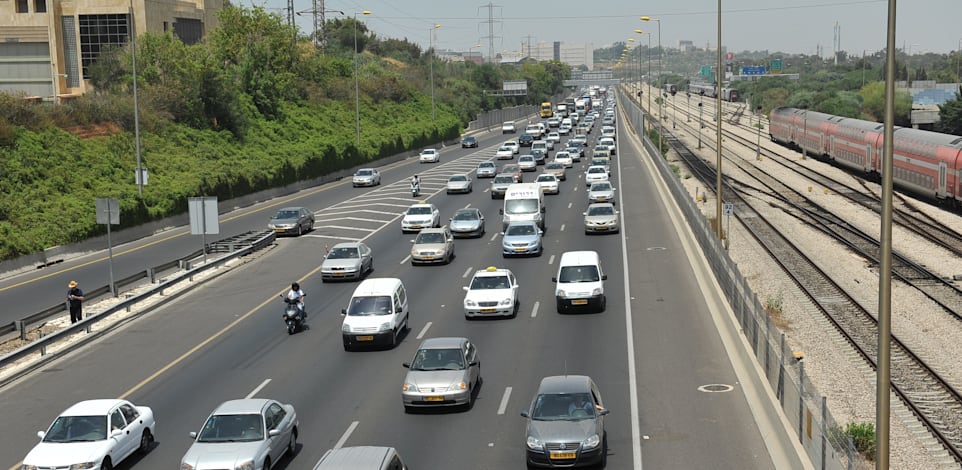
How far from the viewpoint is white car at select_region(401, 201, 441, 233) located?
5031 cm

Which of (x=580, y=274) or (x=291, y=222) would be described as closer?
(x=580, y=274)

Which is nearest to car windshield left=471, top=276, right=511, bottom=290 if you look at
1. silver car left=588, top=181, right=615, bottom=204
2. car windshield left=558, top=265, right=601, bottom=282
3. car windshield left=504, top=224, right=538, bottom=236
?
car windshield left=558, top=265, right=601, bottom=282

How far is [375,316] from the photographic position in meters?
29.1

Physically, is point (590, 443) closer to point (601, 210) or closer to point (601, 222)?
point (601, 222)

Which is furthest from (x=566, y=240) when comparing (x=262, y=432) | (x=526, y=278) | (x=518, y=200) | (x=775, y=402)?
(x=262, y=432)

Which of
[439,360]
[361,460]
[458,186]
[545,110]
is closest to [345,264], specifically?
[439,360]

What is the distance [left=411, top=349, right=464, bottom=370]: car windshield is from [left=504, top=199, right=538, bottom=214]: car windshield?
24.9m

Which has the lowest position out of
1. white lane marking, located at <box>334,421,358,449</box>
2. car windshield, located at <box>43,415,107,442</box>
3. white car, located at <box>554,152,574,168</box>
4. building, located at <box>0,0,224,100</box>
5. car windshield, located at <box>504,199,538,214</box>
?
white lane marking, located at <box>334,421,358,449</box>

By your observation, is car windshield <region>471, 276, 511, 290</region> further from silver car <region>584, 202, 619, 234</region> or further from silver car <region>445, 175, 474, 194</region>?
silver car <region>445, 175, 474, 194</region>

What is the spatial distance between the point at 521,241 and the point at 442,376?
769 inches

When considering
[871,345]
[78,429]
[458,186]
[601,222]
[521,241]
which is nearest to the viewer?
[78,429]

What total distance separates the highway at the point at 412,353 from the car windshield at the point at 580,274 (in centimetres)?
118

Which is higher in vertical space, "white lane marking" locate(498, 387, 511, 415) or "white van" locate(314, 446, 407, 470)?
"white van" locate(314, 446, 407, 470)

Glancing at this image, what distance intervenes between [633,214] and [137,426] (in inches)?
1474
